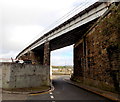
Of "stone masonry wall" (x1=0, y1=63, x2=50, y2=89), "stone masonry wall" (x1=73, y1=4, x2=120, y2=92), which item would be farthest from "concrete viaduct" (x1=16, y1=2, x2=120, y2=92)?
"stone masonry wall" (x1=0, y1=63, x2=50, y2=89)

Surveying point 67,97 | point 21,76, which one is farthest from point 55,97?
point 21,76

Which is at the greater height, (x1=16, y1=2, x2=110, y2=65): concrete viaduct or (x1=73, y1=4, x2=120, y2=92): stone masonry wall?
(x1=16, y1=2, x2=110, y2=65): concrete viaduct

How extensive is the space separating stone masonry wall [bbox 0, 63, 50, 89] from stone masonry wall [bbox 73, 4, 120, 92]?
23.1ft

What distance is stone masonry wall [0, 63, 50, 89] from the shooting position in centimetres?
→ 1369

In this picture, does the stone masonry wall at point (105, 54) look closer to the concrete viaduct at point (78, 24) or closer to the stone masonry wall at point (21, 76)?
the concrete viaduct at point (78, 24)

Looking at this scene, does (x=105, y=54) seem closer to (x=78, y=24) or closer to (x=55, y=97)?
(x=55, y=97)

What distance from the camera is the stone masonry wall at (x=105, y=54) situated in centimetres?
1210

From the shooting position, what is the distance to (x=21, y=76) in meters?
14.4

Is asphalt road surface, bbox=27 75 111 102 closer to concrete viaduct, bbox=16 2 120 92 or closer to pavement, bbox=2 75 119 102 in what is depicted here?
pavement, bbox=2 75 119 102

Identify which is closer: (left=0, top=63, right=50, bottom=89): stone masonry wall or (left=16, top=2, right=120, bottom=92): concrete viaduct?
(left=16, top=2, right=120, bottom=92): concrete viaduct

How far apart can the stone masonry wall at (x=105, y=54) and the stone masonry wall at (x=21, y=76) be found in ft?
23.1

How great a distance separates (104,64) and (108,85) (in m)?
2.42

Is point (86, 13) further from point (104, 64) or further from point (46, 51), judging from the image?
point (46, 51)

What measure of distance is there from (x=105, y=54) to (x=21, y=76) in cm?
934
